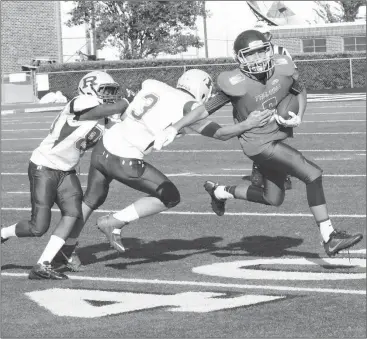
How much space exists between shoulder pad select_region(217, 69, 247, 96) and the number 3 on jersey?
5.00 ft

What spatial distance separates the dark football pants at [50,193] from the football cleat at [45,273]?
0.28m

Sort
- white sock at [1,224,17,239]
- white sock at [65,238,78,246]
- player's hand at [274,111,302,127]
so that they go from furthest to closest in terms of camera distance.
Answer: white sock at [65,238,78,246]
white sock at [1,224,17,239]
player's hand at [274,111,302,127]

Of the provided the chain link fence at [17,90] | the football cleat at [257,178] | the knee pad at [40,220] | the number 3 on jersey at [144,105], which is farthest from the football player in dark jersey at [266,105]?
the chain link fence at [17,90]

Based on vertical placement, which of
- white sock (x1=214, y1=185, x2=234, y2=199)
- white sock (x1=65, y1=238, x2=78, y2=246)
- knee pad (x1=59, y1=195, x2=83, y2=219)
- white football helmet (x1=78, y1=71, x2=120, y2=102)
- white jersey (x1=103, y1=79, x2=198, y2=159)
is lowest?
white sock (x1=65, y1=238, x2=78, y2=246)

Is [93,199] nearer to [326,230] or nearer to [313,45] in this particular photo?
[326,230]

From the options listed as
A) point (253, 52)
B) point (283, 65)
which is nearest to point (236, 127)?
point (253, 52)

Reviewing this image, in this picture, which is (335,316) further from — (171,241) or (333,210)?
(333,210)

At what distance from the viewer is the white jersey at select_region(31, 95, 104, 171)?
8.32m

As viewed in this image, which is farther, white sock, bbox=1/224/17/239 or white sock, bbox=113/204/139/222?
white sock, bbox=1/224/17/239

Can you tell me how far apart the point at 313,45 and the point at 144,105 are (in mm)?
25075

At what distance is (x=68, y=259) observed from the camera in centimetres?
915

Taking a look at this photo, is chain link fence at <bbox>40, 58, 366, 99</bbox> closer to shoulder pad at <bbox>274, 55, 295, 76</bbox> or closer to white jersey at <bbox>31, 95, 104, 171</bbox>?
white jersey at <bbox>31, 95, 104, 171</bbox>

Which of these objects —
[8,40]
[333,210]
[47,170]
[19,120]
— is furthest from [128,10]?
[8,40]

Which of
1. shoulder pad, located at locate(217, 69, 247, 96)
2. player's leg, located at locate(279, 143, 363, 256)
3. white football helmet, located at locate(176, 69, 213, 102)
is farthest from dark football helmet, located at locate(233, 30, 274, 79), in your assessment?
player's leg, located at locate(279, 143, 363, 256)
